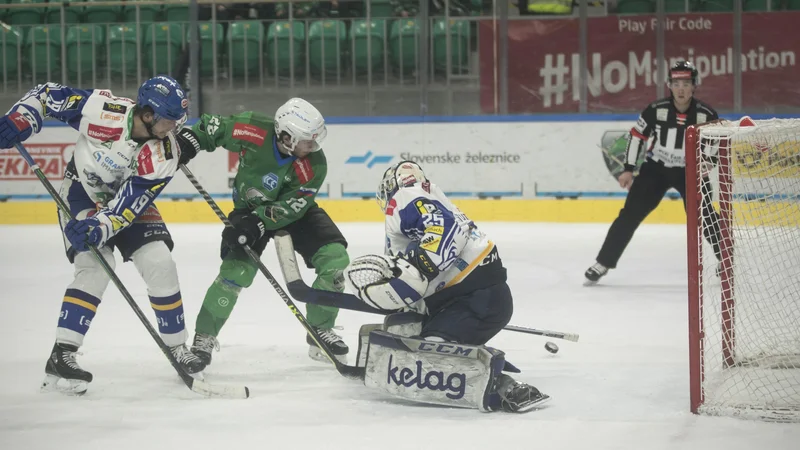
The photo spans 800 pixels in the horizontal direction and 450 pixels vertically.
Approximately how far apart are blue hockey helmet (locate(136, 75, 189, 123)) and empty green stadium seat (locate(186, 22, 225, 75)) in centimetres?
570

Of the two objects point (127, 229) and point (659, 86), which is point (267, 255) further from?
point (659, 86)

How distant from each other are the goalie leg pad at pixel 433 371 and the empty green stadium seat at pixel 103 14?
684 cm

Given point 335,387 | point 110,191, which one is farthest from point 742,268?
point 110,191

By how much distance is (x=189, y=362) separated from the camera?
11.0 ft

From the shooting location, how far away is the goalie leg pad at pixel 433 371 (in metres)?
2.98

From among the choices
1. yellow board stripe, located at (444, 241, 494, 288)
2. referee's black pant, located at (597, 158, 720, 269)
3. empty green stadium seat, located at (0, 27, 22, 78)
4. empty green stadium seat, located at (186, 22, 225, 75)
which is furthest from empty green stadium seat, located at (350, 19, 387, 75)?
yellow board stripe, located at (444, 241, 494, 288)

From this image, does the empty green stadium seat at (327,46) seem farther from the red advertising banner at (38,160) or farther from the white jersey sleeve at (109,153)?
the white jersey sleeve at (109,153)

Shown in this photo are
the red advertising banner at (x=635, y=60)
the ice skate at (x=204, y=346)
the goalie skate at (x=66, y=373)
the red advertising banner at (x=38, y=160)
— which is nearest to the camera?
the goalie skate at (x=66, y=373)

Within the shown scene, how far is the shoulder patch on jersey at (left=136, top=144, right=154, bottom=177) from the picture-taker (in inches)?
127

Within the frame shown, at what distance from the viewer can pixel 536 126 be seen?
27.1 feet

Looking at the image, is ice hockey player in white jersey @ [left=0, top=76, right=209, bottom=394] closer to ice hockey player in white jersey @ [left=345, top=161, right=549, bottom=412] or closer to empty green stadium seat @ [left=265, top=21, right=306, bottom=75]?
ice hockey player in white jersey @ [left=345, top=161, right=549, bottom=412]

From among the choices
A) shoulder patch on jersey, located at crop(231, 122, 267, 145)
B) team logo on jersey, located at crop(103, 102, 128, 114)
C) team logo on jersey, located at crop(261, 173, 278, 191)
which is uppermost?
Answer: team logo on jersey, located at crop(103, 102, 128, 114)

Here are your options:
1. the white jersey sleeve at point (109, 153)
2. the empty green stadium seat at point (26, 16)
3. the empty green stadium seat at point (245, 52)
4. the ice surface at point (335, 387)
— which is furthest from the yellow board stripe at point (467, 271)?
the empty green stadium seat at point (26, 16)

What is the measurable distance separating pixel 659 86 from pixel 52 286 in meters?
5.05
